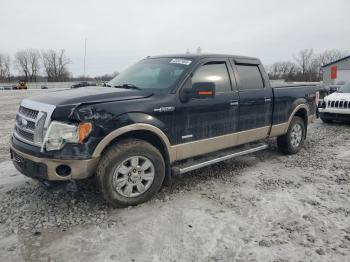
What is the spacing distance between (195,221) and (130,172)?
3.16 feet

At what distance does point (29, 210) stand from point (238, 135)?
125 inches

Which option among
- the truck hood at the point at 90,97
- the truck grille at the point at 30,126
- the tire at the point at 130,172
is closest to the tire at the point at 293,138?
the tire at the point at 130,172

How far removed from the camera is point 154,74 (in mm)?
4703

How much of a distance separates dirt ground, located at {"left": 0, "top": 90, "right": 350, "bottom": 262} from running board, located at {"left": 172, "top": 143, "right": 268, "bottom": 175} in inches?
14.4

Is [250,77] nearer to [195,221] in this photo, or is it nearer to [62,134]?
[195,221]

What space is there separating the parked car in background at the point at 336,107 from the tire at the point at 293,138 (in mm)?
4100

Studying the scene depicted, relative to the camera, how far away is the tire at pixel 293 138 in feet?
20.7

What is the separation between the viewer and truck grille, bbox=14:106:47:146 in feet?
11.6

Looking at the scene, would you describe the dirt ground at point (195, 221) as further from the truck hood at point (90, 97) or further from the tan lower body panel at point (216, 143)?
the truck hood at point (90, 97)

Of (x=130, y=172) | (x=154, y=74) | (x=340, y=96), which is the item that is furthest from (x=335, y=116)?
(x=130, y=172)

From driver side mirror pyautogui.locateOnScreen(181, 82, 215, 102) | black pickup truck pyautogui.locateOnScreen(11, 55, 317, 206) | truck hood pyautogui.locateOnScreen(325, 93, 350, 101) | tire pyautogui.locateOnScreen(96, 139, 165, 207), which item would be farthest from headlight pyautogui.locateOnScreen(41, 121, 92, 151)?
truck hood pyautogui.locateOnScreen(325, 93, 350, 101)

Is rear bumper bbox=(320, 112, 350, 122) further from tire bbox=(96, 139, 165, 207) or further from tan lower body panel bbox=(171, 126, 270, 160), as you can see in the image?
tire bbox=(96, 139, 165, 207)

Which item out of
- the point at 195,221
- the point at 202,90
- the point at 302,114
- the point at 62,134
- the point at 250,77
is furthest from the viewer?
the point at 302,114

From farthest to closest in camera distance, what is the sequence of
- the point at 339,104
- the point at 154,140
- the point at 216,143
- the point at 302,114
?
the point at 339,104, the point at 302,114, the point at 216,143, the point at 154,140
